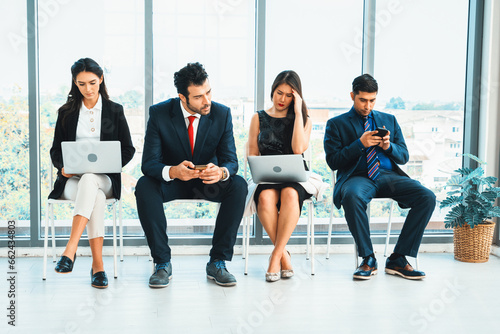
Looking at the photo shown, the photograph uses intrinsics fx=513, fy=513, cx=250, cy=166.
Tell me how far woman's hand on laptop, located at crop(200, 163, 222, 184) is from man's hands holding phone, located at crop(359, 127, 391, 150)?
97 centimetres

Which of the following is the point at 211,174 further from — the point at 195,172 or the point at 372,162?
the point at 372,162

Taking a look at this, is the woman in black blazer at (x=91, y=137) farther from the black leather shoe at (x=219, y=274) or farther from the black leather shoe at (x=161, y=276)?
the black leather shoe at (x=219, y=274)

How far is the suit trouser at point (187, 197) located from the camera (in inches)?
121

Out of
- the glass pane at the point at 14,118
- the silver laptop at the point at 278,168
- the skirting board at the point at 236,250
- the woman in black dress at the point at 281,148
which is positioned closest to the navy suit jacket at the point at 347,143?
the woman in black dress at the point at 281,148

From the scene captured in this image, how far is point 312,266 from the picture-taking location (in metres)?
3.33

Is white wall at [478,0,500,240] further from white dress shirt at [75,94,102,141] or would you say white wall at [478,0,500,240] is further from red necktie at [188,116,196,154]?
white dress shirt at [75,94,102,141]

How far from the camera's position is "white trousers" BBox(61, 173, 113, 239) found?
9.85 feet

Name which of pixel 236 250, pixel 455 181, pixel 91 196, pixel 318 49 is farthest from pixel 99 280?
pixel 455 181

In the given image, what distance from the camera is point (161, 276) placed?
120 inches

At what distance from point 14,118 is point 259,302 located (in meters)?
2.33

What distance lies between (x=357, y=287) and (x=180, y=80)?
5.43ft

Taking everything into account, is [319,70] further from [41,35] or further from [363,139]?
[41,35]

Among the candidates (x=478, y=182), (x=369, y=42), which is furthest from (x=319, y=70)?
(x=478, y=182)

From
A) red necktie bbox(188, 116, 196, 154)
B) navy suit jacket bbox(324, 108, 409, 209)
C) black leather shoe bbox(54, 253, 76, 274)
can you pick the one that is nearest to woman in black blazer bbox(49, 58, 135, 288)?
black leather shoe bbox(54, 253, 76, 274)
